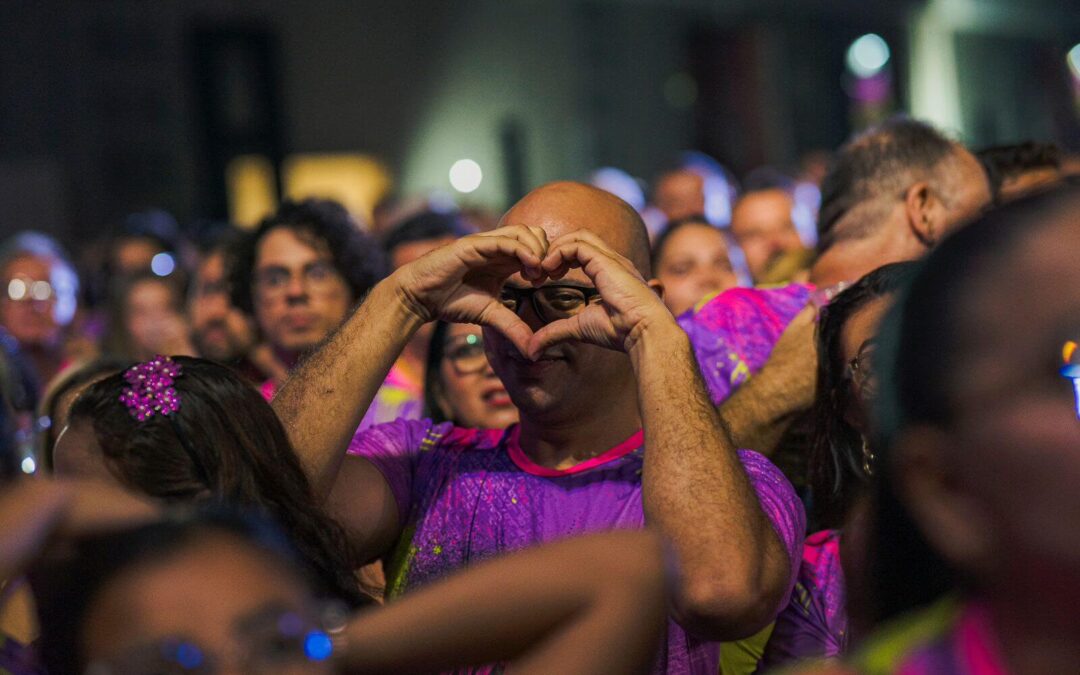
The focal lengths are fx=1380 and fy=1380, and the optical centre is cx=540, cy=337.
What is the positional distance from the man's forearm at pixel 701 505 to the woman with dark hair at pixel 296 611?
1.82 ft

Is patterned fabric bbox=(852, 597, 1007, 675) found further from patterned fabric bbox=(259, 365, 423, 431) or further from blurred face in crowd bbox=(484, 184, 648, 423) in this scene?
patterned fabric bbox=(259, 365, 423, 431)

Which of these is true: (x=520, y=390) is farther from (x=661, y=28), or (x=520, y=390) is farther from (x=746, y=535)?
(x=661, y=28)

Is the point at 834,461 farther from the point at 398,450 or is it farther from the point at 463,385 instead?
the point at 463,385

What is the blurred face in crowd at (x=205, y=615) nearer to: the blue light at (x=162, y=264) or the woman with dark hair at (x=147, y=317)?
the woman with dark hair at (x=147, y=317)

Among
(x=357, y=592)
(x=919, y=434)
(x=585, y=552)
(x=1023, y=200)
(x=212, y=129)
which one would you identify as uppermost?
(x=212, y=129)

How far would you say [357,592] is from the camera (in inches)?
82.7

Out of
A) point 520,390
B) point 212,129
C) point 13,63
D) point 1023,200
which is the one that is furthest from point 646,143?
point 1023,200

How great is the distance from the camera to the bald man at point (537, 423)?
223 centimetres

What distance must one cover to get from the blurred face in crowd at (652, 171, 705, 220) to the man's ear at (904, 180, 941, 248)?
12.3ft

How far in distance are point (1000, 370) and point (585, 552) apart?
0.53 m

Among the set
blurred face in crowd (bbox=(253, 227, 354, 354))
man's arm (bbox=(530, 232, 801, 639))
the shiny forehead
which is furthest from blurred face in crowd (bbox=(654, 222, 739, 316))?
man's arm (bbox=(530, 232, 801, 639))

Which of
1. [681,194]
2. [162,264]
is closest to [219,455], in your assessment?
[162,264]

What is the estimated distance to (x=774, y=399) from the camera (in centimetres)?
294

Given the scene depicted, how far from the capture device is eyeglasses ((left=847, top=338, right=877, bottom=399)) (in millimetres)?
2366
